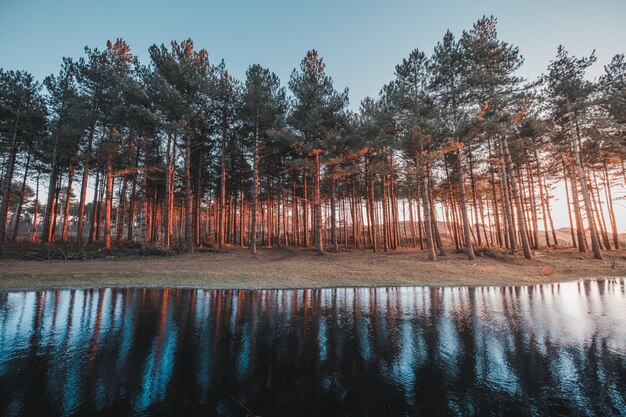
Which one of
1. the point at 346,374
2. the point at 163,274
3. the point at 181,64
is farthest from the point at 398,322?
the point at 181,64

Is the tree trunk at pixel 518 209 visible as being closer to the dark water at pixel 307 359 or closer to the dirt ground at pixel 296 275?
the dirt ground at pixel 296 275

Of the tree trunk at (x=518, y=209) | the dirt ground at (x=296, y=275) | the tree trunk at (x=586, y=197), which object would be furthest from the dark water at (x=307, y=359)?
the tree trunk at (x=586, y=197)

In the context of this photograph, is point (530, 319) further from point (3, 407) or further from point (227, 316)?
point (3, 407)

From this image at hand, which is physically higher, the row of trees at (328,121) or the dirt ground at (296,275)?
the row of trees at (328,121)

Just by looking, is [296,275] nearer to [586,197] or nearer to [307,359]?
[307,359]

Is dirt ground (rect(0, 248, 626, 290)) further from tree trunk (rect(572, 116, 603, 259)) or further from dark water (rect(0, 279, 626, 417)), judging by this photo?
dark water (rect(0, 279, 626, 417))

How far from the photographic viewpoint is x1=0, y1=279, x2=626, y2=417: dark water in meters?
3.35

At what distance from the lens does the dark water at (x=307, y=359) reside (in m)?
3.35

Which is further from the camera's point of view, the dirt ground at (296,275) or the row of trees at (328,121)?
the row of trees at (328,121)

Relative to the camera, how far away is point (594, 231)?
76.2ft

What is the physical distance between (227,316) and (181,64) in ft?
80.7

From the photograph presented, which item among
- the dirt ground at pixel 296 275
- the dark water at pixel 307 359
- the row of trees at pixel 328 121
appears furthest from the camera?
the row of trees at pixel 328 121

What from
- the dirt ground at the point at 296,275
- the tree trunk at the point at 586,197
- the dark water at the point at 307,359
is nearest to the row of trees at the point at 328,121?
the tree trunk at the point at 586,197

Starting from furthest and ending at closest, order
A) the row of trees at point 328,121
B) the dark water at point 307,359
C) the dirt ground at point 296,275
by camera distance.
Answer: the row of trees at point 328,121
the dirt ground at point 296,275
the dark water at point 307,359
